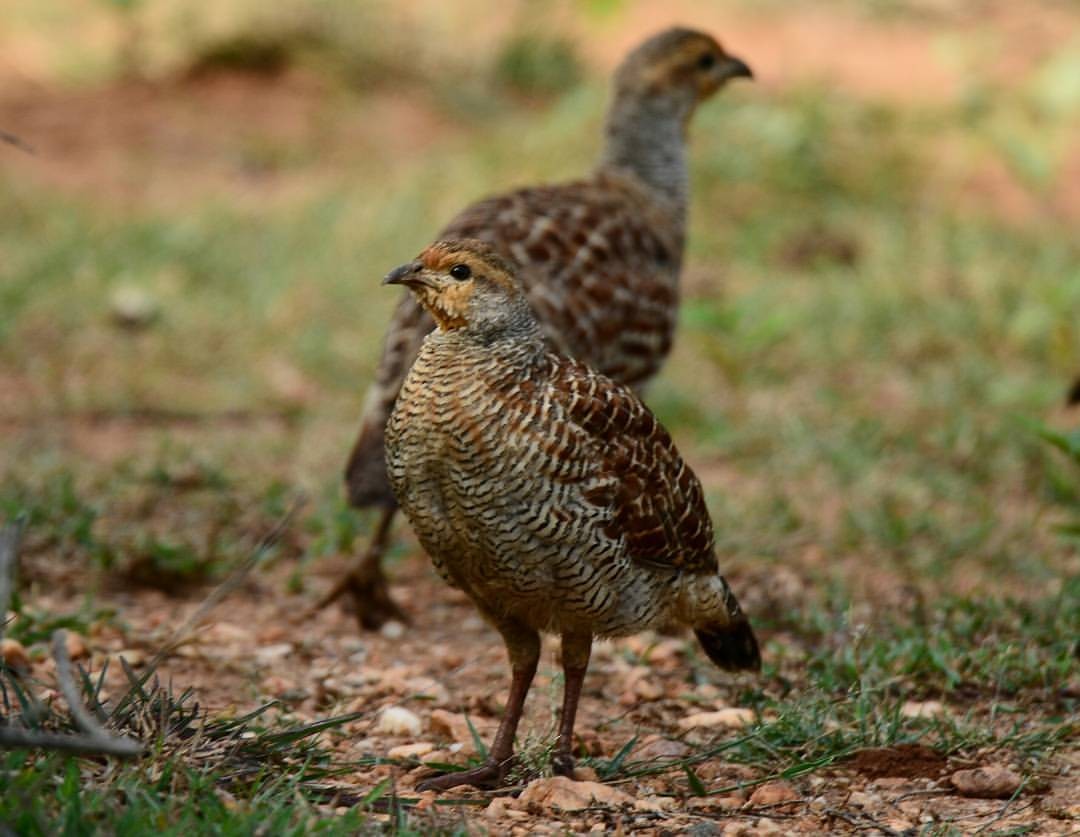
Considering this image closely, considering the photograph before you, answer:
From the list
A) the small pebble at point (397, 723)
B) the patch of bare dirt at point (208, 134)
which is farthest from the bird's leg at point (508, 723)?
the patch of bare dirt at point (208, 134)

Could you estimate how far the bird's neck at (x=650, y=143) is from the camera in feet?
22.7

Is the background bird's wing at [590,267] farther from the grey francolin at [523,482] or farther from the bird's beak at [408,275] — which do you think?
the bird's beak at [408,275]

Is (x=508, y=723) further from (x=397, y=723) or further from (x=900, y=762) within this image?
(x=900, y=762)

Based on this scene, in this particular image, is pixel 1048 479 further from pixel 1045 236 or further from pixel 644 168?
pixel 1045 236

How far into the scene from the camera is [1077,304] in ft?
26.6

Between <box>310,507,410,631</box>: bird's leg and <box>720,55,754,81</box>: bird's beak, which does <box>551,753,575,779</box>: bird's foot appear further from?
<box>720,55,754,81</box>: bird's beak

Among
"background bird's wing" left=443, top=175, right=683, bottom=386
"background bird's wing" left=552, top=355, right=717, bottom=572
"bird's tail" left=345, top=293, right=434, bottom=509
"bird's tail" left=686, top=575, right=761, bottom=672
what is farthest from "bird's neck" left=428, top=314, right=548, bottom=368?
"background bird's wing" left=443, top=175, right=683, bottom=386

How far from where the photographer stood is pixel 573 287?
5.49 meters

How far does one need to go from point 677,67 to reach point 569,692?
394 centimetres

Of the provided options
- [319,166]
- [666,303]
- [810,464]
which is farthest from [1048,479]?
[319,166]

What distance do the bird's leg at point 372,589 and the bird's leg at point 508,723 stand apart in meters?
1.30

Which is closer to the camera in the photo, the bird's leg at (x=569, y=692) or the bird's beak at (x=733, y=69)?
the bird's leg at (x=569, y=692)

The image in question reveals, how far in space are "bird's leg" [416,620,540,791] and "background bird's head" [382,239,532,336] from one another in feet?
2.42

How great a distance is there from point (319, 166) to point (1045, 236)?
4721 millimetres
